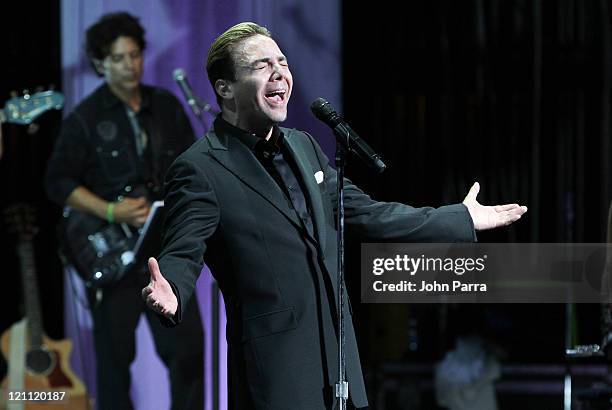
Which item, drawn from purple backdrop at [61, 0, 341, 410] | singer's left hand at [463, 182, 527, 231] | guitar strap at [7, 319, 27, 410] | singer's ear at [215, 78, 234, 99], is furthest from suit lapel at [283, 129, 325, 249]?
guitar strap at [7, 319, 27, 410]

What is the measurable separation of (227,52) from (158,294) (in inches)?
27.9

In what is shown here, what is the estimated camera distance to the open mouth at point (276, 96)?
103 inches

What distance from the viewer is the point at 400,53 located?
5.15 metres

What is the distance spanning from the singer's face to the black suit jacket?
9 cm

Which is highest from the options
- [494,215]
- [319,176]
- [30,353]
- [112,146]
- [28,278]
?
[112,146]

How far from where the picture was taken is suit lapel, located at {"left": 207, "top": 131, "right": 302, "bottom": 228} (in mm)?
2553

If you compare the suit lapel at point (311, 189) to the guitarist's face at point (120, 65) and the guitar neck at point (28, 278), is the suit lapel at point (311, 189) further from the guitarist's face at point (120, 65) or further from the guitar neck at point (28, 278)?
the guitar neck at point (28, 278)

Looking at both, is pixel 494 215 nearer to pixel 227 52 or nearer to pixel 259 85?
pixel 259 85

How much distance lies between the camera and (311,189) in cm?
257

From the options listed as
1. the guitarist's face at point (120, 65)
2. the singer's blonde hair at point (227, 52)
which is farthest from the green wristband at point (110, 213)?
the singer's blonde hair at point (227, 52)

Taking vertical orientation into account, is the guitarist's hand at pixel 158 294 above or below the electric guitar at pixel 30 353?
above

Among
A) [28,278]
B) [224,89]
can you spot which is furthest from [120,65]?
[224,89]

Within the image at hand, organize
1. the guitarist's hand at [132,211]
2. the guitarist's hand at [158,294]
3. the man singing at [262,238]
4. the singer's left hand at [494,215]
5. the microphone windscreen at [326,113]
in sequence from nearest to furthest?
1. the guitarist's hand at [158,294]
2. the man singing at [262,238]
3. the microphone windscreen at [326,113]
4. the singer's left hand at [494,215]
5. the guitarist's hand at [132,211]

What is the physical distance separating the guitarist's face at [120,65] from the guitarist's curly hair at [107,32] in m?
0.02
